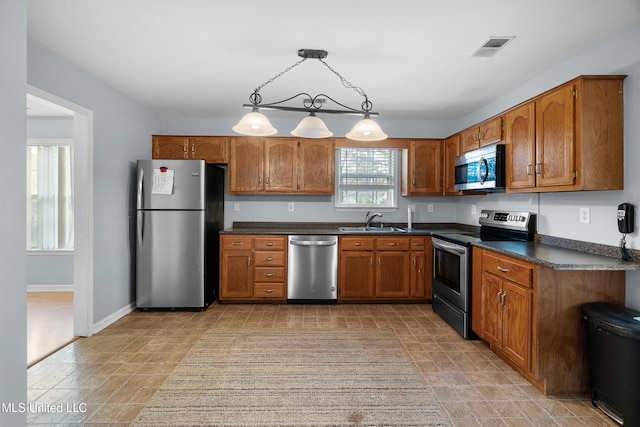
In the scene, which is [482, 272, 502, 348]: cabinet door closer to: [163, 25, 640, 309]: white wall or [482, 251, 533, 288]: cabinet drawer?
[482, 251, 533, 288]: cabinet drawer

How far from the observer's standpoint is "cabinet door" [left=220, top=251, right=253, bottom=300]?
4.27 m

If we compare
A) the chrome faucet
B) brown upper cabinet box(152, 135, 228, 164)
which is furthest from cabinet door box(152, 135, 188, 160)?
the chrome faucet

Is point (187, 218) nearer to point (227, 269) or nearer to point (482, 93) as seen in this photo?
point (227, 269)

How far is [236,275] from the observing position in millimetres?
4277

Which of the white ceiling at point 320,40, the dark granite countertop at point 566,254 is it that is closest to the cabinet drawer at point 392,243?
the dark granite countertop at point 566,254

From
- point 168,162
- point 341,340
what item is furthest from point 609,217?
point 168,162

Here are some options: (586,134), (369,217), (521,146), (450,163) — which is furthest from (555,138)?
(369,217)

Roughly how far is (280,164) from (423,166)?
191 centimetres

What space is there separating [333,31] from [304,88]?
3.93ft

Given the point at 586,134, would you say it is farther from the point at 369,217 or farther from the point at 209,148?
the point at 209,148

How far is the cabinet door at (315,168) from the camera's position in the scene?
4578 millimetres

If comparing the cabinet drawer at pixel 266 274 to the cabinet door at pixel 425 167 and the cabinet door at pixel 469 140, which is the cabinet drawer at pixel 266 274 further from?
the cabinet door at pixel 469 140

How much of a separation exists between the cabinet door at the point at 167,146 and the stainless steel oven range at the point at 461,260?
3.38 m

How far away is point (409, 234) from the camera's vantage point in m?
4.30
